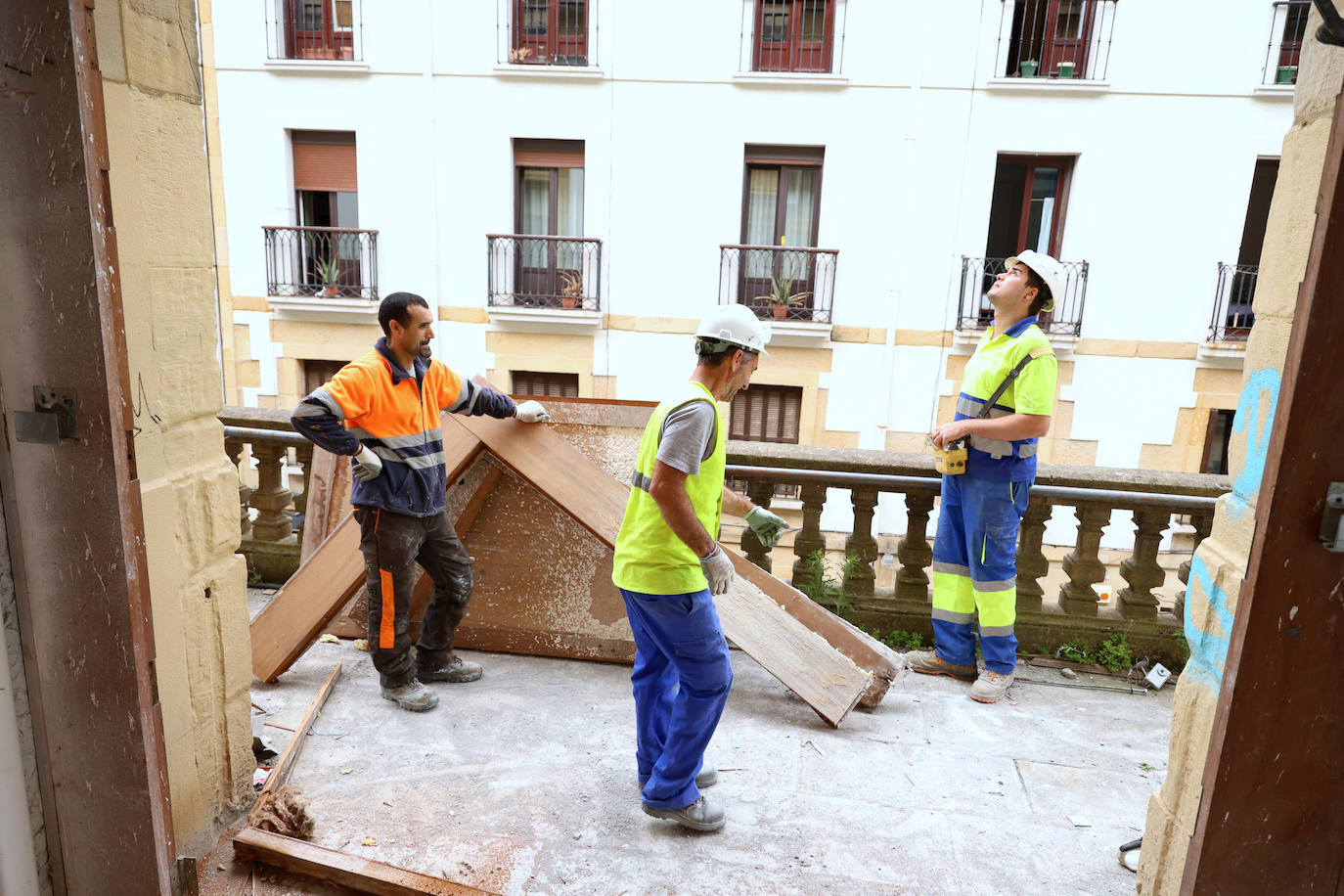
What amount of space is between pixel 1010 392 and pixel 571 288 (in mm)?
9278

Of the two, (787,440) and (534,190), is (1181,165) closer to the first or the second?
(787,440)

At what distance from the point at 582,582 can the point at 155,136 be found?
2498 millimetres

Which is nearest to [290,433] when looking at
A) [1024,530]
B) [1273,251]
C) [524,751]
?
[524,751]

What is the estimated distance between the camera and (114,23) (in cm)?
202

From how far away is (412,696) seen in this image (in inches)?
137

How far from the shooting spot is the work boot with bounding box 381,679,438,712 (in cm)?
346

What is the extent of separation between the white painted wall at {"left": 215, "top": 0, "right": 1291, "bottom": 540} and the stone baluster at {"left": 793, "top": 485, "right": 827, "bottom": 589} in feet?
24.2

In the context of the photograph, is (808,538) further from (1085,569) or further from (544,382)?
(544,382)

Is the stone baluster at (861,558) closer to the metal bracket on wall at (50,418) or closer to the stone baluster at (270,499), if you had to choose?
the stone baluster at (270,499)

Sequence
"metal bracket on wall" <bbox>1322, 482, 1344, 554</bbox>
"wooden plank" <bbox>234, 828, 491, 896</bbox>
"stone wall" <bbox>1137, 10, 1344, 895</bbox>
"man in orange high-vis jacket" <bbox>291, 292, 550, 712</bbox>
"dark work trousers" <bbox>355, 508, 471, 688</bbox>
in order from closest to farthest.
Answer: "metal bracket on wall" <bbox>1322, 482, 1344, 554</bbox>, "stone wall" <bbox>1137, 10, 1344, 895</bbox>, "wooden plank" <bbox>234, 828, 491, 896</bbox>, "man in orange high-vis jacket" <bbox>291, 292, 550, 712</bbox>, "dark work trousers" <bbox>355, 508, 471, 688</bbox>

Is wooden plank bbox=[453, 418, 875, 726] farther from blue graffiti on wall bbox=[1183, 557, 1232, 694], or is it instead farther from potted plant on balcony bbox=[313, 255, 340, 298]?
potted plant on balcony bbox=[313, 255, 340, 298]

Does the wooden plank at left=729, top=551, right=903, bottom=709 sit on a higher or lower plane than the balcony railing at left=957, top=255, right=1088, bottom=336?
lower

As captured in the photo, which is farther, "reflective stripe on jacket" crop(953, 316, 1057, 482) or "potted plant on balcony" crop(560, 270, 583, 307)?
"potted plant on balcony" crop(560, 270, 583, 307)

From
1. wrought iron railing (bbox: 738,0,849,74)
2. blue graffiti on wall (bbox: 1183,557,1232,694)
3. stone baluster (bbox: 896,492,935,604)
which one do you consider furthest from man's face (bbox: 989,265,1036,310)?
wrought iron railing (bbox: 738,0,849,74)
